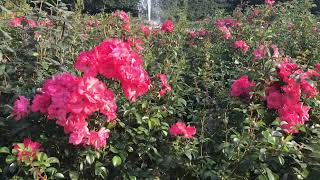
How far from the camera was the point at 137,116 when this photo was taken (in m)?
2.54

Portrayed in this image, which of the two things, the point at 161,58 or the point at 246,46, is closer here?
the point at 161,58

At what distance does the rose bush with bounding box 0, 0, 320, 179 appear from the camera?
2176 millimetres

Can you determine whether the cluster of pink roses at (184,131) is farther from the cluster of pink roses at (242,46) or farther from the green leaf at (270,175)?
the cluster of pink roses at (242,46)

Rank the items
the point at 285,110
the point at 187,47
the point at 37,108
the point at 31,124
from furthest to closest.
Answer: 1. the point at 187,47
2. the point at 285,110
3. the point at 31,124
4. the point at 37,108

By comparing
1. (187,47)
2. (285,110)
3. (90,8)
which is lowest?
(90,8)

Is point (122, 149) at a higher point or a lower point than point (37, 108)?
lower

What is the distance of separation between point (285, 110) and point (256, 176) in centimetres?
38

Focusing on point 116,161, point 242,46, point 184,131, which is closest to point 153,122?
point 184,131

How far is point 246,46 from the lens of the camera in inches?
167

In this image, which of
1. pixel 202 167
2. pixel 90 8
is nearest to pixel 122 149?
pixel 202 167

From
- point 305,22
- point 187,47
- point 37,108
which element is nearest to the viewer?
point 37,108

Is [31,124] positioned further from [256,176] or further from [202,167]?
[256,176]

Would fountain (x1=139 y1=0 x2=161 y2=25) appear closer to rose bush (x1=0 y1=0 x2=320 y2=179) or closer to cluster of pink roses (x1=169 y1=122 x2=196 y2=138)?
rose bush (x1=0 y1=0 x2=320 y2=179)

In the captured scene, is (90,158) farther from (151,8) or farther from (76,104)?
(151,8)
